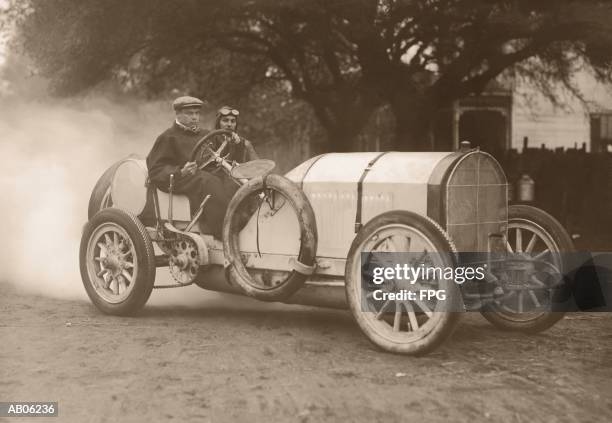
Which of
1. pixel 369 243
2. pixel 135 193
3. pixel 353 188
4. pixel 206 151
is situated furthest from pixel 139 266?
pixel 369 243

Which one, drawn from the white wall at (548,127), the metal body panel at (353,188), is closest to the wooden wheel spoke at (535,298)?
the metal body panel at (353,188)

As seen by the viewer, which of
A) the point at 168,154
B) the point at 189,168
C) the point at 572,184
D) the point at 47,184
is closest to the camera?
the point at 189,168

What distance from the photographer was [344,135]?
20.2m

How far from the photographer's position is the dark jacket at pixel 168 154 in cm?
775

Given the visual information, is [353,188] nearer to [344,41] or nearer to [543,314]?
[543,314]

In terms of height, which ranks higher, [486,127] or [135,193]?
[486,127]

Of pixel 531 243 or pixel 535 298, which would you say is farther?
pixel 531 243

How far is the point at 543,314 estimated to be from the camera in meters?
6.65

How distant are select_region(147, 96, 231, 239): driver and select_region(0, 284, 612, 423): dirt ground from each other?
2.95ft

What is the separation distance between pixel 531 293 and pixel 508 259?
1.28 feet

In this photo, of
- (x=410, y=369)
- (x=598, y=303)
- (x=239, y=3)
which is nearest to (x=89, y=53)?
(x=239, y=3)
